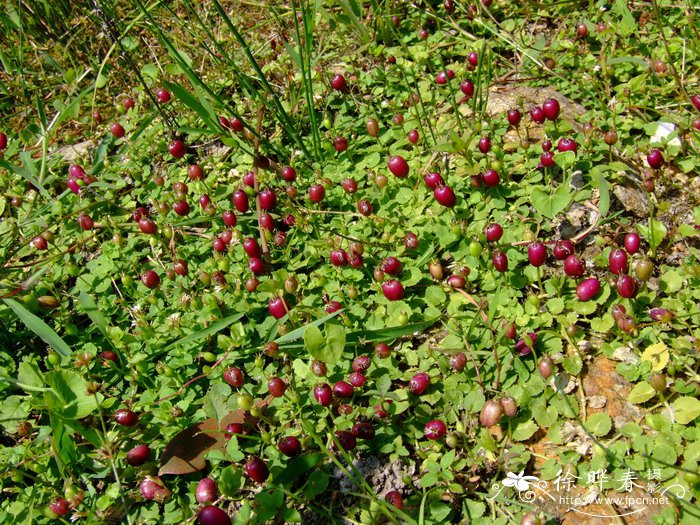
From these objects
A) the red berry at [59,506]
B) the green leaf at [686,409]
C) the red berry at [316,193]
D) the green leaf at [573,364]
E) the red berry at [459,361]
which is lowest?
the green leaf at [686,409]

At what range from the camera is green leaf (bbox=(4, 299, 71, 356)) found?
274cm

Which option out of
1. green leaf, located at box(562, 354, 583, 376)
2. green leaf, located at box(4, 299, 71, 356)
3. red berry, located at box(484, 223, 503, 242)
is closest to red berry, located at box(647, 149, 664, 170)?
red berry, located at box(484, 223, 503, 242)

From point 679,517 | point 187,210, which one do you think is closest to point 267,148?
point 187,210

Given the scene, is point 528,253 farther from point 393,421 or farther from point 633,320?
point 393,421

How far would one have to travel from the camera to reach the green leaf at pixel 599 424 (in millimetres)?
2158

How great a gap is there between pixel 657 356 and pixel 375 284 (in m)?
1.16

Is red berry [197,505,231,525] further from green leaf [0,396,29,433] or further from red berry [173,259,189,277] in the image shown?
red berry [173,259,189,277]

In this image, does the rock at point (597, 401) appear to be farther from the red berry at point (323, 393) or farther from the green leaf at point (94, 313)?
the green leaf at point (94, 313)

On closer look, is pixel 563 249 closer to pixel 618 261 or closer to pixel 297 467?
pixel 618 261

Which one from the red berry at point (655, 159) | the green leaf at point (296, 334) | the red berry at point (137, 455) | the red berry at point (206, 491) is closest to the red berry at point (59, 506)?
the red berry at point (137, 455)

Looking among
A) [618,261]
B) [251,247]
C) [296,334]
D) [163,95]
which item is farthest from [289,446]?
[163,95]

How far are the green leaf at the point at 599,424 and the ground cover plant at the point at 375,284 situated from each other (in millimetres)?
10

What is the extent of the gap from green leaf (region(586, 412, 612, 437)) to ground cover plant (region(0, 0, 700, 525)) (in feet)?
0.03

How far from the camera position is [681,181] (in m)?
2.88
